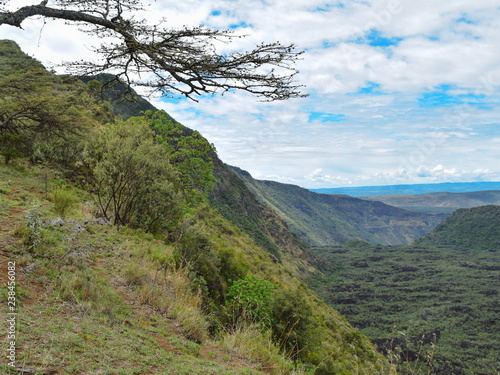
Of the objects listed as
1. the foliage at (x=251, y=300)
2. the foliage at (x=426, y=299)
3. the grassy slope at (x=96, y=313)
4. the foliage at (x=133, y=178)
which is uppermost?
the foliage at (x=133, y=178)

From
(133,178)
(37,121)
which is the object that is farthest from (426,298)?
(37,121)

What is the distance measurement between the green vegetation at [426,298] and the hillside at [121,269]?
32008 millimetres

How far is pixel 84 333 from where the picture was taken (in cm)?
346

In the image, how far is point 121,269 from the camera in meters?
6.18

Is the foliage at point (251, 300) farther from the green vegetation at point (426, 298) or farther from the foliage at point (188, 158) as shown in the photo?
the green vegetation at point (426, 298)

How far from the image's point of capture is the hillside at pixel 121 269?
354 centimetres

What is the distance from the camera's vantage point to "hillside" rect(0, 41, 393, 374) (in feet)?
11.6

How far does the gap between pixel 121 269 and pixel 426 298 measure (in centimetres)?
12418

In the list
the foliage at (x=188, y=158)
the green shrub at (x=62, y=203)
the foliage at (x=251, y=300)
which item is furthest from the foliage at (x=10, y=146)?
the foliage at (x=251, y=300)

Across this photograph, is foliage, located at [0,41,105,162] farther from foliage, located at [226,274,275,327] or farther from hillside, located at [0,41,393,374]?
foliage, located at [226,274,275,327]

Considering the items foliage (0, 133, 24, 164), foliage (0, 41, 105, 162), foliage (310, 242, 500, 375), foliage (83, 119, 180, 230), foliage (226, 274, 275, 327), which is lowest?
foliage (310, 242, 500, 375)

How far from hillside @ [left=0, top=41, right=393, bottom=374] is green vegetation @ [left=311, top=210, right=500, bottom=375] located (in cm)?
3201

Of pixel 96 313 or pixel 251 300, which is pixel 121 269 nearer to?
pixel 96 313

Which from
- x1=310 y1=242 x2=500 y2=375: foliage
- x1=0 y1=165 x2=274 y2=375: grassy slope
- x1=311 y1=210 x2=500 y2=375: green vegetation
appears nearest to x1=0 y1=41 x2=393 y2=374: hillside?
x1=0 y1=165 x2=274 y2=375: grassy slope
